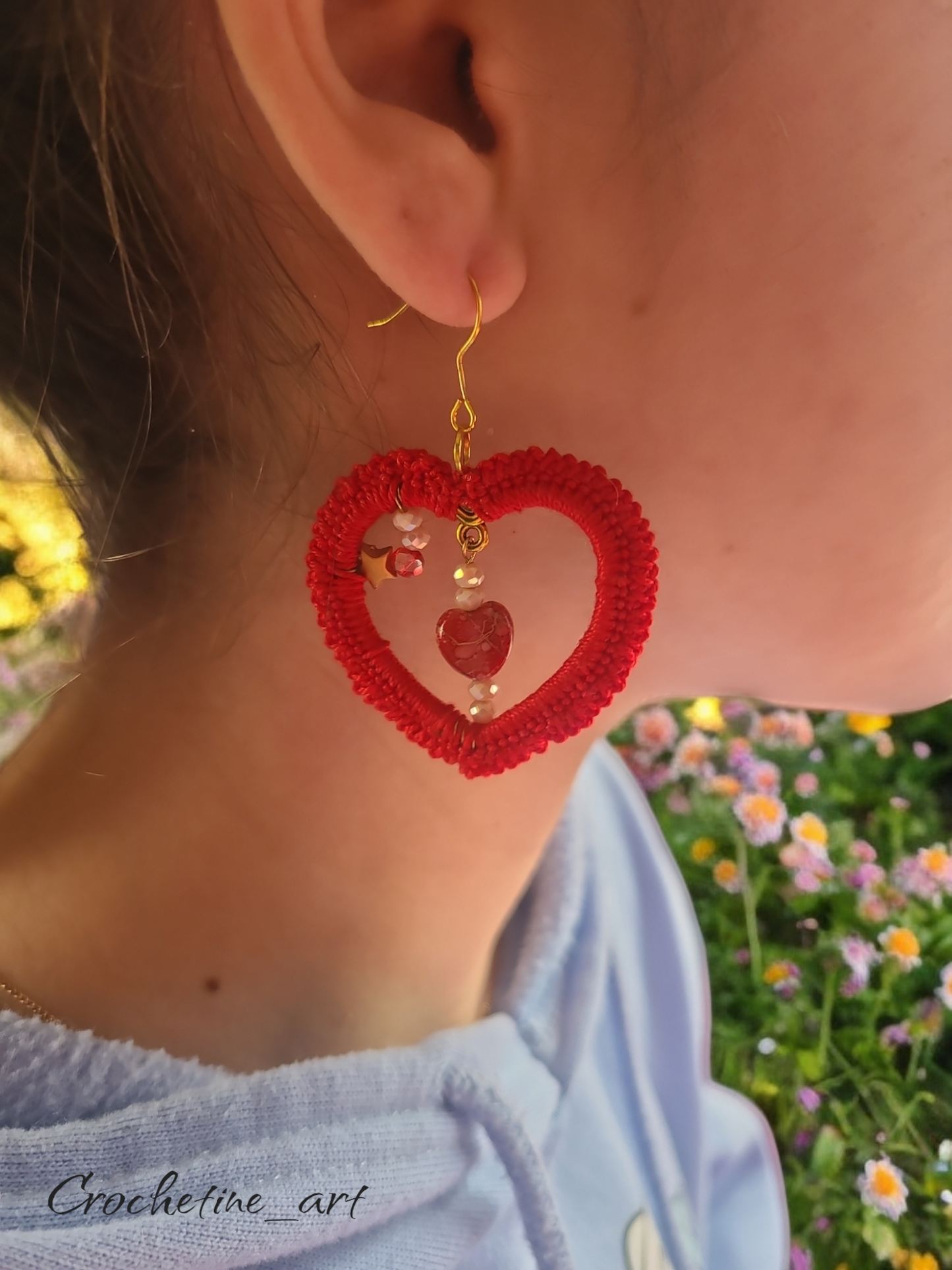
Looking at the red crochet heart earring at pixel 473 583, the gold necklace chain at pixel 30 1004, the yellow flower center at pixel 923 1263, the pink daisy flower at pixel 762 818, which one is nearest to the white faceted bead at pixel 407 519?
the red crochet heart earring at pixel 473 583

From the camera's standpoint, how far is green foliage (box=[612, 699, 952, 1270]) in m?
0.97

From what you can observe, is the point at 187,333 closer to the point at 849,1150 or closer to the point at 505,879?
the point at 505,879

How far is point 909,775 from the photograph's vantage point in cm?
116

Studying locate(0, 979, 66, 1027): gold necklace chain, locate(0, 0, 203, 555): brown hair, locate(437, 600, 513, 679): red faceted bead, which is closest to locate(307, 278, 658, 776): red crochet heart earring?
locate(437, 600, 513, 679): red faceted bead

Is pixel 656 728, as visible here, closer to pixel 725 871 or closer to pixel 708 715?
pixel 708 715

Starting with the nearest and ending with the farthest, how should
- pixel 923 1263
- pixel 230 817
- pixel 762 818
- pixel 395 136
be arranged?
1. pixel 395 136
2. pixel 230 817
3. pixel 923 1263
4. pixel 762 818

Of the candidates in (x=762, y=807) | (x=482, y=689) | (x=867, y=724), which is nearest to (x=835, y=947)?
(x=762, y=807)

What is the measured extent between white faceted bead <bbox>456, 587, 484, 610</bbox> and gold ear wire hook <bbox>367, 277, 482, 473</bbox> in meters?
0.08

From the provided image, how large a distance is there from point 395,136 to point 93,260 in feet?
0.80

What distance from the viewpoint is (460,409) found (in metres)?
0.63

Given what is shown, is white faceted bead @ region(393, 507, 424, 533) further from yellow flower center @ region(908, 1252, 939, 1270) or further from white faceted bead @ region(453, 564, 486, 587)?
yellow flower center @ region(908, 1252, 939, 1270)

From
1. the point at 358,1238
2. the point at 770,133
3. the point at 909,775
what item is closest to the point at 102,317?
the point at 770,133

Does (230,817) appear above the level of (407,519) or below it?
below

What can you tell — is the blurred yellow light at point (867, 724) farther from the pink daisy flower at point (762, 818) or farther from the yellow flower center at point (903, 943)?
the yellow flower center at point (903, 943)
